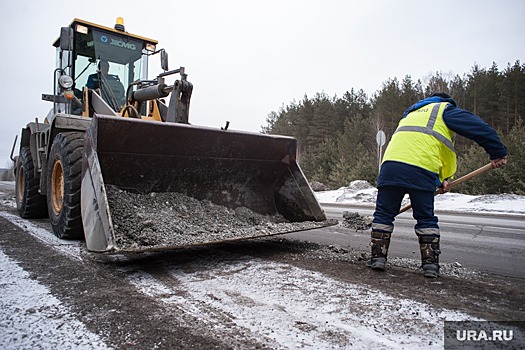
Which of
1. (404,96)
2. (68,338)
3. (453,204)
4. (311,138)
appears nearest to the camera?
(68,338)

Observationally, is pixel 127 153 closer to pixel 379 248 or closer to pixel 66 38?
pixel 66 38

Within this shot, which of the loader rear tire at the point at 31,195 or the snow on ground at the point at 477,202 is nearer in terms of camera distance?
the loader rear tire at the point at 31,195

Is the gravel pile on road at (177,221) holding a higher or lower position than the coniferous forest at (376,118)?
lower

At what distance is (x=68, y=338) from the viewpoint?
1.71 meters

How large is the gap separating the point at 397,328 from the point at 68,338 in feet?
5.10

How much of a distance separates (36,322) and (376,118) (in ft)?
86.3

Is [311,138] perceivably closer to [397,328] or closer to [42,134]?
[42,134]

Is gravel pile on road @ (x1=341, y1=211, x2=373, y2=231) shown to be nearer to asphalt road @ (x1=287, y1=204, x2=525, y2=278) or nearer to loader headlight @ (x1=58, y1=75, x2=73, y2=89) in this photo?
asphalt road @ (x1=287, y1=204, x2=525, y2=278)

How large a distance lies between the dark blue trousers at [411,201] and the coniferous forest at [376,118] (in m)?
14.7

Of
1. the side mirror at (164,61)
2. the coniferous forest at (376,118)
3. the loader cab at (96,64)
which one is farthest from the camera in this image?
the coniferous forest at (376,118)

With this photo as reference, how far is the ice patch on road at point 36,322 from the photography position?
1667 mm

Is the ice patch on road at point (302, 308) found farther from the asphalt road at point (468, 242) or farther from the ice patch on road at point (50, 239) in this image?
the asphalt road at point (468, 242)

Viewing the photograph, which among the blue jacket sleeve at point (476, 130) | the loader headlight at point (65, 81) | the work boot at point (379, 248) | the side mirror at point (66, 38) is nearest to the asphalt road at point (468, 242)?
the work boot at point (379, 248)

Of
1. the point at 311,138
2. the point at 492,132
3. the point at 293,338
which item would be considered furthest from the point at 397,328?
the point at 311,138
